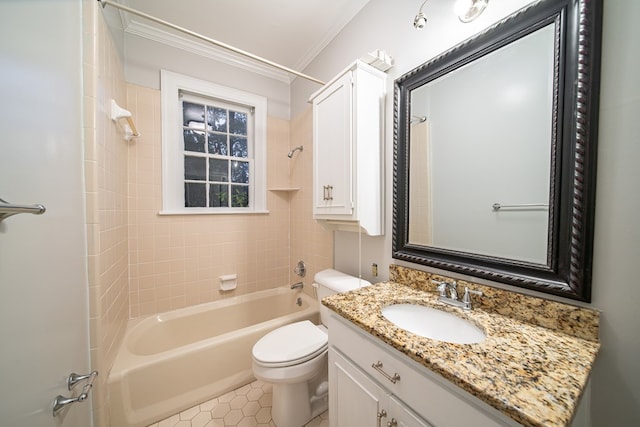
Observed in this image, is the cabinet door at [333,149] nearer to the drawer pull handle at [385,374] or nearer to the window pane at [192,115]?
the drawer pull handle at [385,374]

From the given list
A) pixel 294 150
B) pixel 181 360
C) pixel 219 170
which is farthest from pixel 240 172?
pixel 181 360

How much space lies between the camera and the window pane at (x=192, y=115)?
6.62 feet

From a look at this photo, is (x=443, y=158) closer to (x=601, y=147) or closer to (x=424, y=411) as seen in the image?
(x=601, y=147)

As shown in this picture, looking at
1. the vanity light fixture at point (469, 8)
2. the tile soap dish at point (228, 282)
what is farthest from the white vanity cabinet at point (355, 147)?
the tile soap dish at point (228, 282)

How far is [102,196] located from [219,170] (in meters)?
1.08

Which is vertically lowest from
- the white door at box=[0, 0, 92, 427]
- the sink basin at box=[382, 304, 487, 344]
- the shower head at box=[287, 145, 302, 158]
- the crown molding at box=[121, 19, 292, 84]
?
Result: the sink basin at box=[382, 304, 487, 344]

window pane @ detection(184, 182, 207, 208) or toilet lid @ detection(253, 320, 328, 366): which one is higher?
window pane @ detection(184, 182, 207, 208)

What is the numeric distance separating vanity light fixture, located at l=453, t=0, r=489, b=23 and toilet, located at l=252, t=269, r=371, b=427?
55.0 inches

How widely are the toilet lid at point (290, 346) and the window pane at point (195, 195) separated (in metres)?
1.37

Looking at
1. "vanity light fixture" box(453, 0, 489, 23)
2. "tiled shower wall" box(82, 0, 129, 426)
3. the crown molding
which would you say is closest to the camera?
"vanity light fixture" box(453, 0, 489, 23)

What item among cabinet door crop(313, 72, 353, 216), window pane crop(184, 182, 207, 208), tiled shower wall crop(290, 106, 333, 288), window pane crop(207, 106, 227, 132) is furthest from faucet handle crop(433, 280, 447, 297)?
window pane crop(207, 106, 227, 132)

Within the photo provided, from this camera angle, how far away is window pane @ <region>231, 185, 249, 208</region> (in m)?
2.26

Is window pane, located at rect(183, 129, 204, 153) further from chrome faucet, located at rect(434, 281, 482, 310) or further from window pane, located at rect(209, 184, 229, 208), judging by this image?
chrome faucet, located at rect(434, 281, 482, 310)

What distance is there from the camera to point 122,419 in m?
1.24
